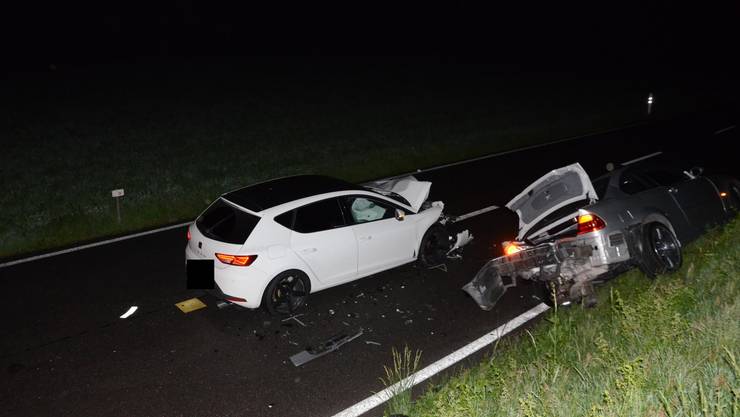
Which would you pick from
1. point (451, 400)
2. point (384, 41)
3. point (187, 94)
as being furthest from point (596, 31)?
point (451, 400)

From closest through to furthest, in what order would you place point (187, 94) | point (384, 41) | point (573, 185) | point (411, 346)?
point (411, 346), point (573, 185), point (187, 94), point (384, 41)

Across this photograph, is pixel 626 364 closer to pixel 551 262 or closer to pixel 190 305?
pixel 551 262

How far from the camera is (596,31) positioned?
200 feet

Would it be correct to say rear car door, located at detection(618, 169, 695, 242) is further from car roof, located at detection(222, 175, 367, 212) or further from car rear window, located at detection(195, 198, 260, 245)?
car rear window, located at detection(195, 198, 260, 245)

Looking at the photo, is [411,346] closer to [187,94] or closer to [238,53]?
[187,94]

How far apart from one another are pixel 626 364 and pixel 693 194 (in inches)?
211

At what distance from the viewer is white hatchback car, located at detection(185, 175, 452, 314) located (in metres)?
7.28

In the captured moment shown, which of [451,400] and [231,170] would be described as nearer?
[451,400]

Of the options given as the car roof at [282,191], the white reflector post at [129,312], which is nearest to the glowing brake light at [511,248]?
the car roof at [282,191]

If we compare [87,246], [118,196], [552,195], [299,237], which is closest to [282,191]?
[299,237]

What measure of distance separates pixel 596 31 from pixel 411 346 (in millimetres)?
62340

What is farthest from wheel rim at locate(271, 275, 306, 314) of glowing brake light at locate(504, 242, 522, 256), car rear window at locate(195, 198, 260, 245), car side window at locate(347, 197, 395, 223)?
glowing brake light at locate(504, 242, 522, 256)

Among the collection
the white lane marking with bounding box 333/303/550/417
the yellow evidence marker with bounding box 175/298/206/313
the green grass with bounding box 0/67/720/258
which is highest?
the green grass with bounding box 0/67/720/258

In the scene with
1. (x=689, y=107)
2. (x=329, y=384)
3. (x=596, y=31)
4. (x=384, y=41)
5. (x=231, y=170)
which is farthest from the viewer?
(x=596, y=31)
